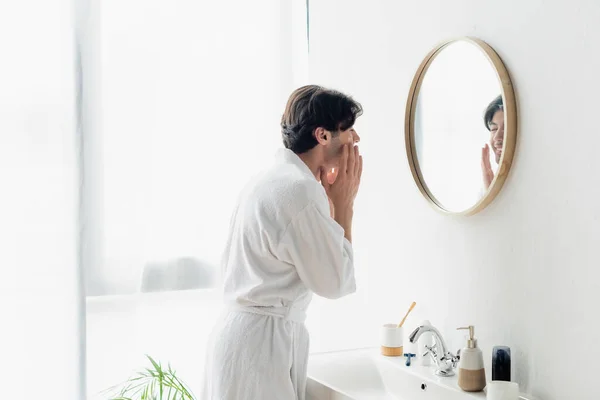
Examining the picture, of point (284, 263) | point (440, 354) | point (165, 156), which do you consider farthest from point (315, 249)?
point (165, 156)

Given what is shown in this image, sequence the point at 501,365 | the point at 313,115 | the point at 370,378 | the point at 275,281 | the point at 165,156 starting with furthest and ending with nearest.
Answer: the point at 165,156
the point at 370,378
the point at 313,115
the point at 275,281
the point at 501,365

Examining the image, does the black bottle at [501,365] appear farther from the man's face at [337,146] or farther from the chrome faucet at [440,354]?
the man's face at [337,146]

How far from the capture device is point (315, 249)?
170cm

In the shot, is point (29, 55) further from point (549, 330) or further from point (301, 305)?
point (549, 330)

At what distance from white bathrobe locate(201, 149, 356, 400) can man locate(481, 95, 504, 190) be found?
0.40 metres

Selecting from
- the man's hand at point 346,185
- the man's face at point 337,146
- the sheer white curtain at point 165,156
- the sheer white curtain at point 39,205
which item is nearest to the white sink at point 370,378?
the man's hand at point 346,185

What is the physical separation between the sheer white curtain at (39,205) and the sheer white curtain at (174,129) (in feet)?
0.30

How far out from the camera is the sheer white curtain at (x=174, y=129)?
243 cm

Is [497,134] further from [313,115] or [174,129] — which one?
[174,129]

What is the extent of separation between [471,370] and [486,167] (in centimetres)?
50

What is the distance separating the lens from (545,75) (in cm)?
157

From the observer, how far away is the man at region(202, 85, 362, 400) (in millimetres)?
1697

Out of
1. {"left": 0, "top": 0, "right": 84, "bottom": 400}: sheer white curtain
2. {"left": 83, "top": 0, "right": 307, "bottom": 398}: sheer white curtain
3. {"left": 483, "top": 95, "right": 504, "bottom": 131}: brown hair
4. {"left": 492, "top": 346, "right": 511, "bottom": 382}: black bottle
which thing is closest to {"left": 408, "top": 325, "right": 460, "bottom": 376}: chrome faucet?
{"left": 492, "top": 346, "right": 511, "bottom": 382}: black bottle

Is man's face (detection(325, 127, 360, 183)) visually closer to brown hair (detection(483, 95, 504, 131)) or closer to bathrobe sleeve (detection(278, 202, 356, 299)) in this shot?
bathrobe sleeve (detection(278, 202, 356, 299))
